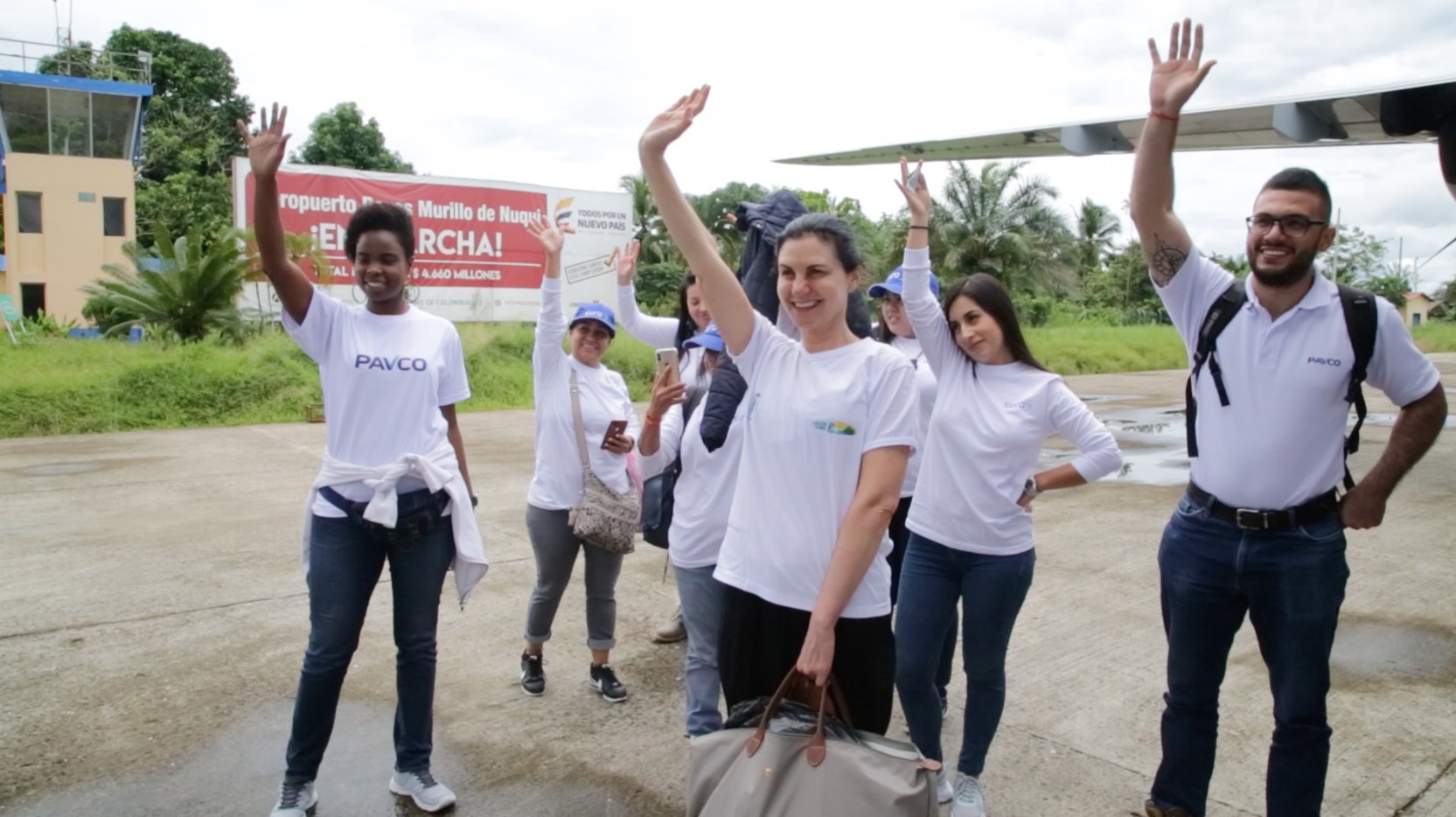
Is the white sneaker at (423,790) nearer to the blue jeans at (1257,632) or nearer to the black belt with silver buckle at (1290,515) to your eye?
the blue jeans at (1257,632)

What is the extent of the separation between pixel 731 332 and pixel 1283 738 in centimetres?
192

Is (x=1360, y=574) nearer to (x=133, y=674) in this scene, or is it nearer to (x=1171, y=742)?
(x=1171, y=742)

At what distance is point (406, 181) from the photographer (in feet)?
77.3

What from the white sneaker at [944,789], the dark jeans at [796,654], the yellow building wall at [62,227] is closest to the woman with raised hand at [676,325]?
the dark jeans at [796,654]

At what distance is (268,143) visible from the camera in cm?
299

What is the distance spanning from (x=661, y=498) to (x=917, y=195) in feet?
4.86

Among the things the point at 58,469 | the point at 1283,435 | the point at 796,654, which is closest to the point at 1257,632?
the point at 1283,435

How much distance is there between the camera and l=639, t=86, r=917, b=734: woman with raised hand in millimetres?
2379

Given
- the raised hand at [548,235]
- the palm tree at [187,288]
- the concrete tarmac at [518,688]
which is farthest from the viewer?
the palm tree at [187,288]

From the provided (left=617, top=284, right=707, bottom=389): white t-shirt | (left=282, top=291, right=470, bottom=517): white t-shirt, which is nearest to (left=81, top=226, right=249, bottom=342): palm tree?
(left=617, top=284, right=707, bottom=389): white t-shirt

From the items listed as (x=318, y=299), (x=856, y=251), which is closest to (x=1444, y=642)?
(x=856, y=251)

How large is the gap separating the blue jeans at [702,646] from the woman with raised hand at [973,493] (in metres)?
0.58

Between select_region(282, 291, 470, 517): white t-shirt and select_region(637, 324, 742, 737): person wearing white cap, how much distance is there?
741 mm

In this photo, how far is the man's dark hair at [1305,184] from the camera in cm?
279
